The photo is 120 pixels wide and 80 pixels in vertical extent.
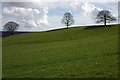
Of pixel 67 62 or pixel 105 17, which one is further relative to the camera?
pixel 105 17

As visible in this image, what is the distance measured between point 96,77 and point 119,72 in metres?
2.15

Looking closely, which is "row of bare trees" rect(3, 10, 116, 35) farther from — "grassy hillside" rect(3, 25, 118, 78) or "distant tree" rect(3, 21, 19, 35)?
"grassy hillside" rect(3, 25, 118, 78)

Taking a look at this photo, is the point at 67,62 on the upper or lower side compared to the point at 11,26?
lower

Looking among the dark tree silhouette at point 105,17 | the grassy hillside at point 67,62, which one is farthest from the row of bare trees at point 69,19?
the grassy hillside at point 67,62

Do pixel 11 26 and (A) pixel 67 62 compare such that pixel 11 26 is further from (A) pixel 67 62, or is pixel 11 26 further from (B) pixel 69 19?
(A) pixel 67 62

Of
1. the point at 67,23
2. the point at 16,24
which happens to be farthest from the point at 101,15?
the point at 16,24

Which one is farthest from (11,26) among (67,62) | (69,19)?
(67,62)

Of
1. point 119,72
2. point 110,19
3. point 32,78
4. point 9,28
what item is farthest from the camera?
point 9,28

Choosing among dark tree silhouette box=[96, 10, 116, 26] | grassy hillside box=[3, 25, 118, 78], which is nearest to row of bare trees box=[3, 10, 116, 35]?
dark tree silhouette box=[96, 10, 116, 26]

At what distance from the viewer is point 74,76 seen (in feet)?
42.4

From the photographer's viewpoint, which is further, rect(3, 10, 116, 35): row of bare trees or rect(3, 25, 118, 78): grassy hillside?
rect(3, 10, 116, 35): row of bare trees

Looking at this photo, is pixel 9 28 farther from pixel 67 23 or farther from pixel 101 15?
pixel 101 15

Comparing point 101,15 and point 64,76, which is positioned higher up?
point 101,15

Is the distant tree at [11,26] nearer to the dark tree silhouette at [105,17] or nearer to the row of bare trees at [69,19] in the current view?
the row of bare trees at [69,19]
